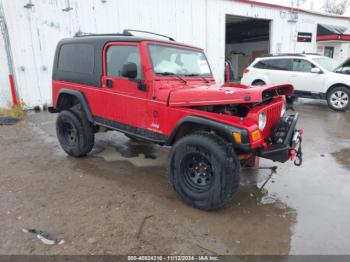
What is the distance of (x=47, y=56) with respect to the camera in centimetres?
900

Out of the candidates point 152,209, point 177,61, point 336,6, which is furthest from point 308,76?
point 336,6

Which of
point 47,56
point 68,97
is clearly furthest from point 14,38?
point 68,97

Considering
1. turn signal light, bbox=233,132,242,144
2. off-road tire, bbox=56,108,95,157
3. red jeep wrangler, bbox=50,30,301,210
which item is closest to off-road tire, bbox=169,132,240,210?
red jeep wrangler, bbox=50,30,301,210

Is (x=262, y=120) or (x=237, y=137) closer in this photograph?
(x=237, y=137)

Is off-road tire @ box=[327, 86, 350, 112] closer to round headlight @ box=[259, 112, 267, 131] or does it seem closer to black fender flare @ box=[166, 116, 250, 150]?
round headlight @ box=[259, 112, 267, 131]

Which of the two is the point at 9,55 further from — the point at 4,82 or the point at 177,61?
the point at 177,61

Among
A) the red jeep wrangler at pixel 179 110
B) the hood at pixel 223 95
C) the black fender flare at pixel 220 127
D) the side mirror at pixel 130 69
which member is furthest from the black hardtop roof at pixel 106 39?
the black fender flare at pixel 220 127

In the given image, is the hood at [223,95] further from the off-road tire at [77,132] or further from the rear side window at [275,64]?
the rear side window at [275,64]

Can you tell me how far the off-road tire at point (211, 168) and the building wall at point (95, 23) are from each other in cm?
751

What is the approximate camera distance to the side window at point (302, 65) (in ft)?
29.9

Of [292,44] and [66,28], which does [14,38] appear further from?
[292,44]

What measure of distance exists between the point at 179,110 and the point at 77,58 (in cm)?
233

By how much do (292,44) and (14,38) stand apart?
14.2 m

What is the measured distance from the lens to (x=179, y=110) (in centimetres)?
331
